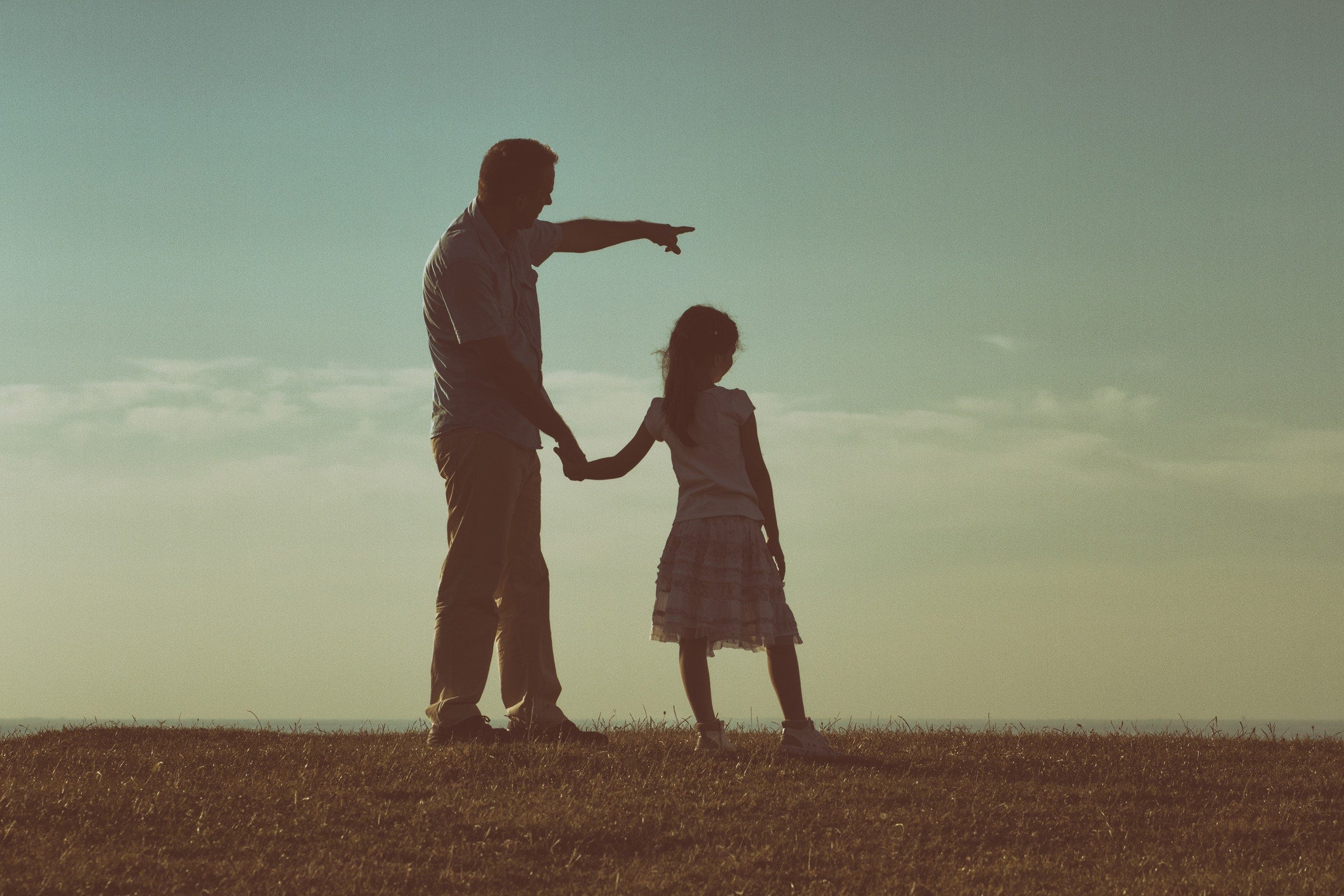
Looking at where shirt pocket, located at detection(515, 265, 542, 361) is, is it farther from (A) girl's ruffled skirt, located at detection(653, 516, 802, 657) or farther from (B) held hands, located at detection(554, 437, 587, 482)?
(A) girl's ruffled skirt, located at detection(653, 516, 802, 657)

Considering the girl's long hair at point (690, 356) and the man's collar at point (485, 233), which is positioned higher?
the man's collar at point (485, 233)

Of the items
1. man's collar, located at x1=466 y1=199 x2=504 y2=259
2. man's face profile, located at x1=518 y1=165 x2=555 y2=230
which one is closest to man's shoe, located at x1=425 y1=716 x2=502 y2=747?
man's collar, located at x1=466 y1=199 x2=504 y2=259

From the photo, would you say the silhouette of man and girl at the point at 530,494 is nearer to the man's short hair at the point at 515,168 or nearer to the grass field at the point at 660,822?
the man's short hair at the point at 515,168

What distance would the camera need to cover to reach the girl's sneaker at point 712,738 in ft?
25.1

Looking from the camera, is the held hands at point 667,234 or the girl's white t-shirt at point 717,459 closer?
the girl's white t-shirt at point 717,459

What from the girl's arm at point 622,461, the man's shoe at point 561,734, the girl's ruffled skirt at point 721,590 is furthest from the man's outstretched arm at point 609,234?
the man's shoe at point 561,734

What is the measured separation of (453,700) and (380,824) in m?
1.85

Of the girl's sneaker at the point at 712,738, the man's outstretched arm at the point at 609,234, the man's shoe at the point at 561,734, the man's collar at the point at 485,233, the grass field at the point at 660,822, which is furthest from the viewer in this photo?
the man's outstretched arm at the point at 609,234

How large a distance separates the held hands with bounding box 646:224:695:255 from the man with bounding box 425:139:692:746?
47.3 inches

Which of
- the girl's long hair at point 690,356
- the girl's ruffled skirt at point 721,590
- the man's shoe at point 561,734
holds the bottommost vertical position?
the man's shoe at point 561,734

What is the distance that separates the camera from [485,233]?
805 centimetres

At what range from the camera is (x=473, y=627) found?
25.2ft

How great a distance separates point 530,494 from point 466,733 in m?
1.63

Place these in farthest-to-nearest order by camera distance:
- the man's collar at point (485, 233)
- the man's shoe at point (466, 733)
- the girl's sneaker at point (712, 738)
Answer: the man's collar at point (485, 233), the girl's sneaker at point (712, 738), the man's shoe at point (466, 733)
